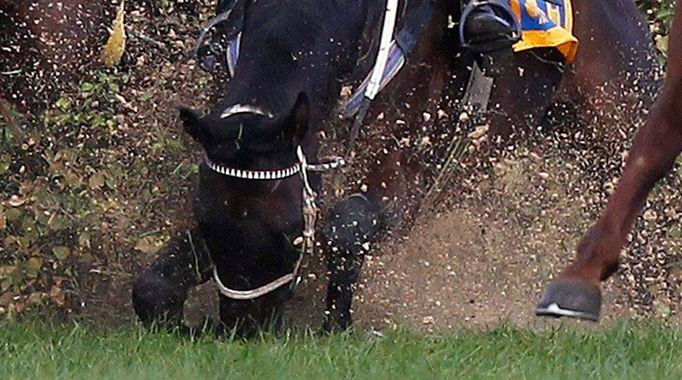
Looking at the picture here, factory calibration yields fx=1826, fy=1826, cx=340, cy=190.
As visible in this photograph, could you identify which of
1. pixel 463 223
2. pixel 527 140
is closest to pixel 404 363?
pixel 463 223

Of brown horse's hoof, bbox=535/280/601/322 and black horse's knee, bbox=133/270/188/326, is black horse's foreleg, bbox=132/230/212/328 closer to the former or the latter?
black horse's knee, bbox=133/270/188/326

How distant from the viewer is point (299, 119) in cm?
615

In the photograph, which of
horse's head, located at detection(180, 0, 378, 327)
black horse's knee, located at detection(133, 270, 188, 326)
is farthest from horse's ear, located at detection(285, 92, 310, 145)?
black horse's knee, located at detection(133, 270, 188, 326)

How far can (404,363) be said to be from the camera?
5.43 metres

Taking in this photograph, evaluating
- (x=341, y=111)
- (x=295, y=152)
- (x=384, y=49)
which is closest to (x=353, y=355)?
(x=295, y=152)

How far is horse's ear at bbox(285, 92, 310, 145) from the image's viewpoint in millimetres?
6113

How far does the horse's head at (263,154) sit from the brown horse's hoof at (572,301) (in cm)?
125

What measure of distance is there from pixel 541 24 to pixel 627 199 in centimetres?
241

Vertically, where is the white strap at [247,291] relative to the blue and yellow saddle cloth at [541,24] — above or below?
below

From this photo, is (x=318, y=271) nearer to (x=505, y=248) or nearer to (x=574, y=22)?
(x=505, y=248)

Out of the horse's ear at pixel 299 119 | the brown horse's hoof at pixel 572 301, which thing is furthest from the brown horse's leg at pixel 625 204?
the horse's ear at pixel 299 119

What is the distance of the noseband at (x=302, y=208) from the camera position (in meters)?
6.08

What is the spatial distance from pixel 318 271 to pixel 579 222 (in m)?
1.43

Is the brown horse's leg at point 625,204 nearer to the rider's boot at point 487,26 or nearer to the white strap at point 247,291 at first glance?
the white strap at point 247,291
